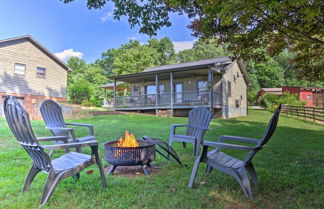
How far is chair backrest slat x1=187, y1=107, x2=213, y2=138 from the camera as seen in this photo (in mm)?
4574

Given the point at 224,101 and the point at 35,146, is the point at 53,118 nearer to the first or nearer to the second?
the point at 35,146

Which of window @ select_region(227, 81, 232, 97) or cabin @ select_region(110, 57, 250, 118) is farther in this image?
window @ select_region(227, 81, 232, 97)

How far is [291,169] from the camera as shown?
3.56 metres

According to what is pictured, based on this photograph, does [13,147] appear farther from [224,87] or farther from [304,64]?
[224,87]

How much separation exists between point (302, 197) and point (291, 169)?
1.22 meters

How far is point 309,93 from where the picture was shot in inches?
1130

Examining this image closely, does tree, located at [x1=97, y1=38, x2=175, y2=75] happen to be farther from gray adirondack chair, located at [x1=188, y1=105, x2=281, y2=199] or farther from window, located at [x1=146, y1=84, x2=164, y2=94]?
gray adirondack chair, located at [x1=188, y1=105, x2=281, y2=199]

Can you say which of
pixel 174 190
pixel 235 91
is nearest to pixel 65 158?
pixel 174 190

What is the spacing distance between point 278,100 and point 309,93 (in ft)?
25.5

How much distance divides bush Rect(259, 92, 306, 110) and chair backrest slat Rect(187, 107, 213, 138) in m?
21.7

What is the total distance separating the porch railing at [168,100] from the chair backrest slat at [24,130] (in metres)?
12.8

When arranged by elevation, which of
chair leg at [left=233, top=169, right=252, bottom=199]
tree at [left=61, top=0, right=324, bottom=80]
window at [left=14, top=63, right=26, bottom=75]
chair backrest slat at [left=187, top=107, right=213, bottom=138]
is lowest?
chair leg at [left=233, top=169, right=252, bottom=199]

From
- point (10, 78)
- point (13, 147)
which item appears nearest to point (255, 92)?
point (10, 78)

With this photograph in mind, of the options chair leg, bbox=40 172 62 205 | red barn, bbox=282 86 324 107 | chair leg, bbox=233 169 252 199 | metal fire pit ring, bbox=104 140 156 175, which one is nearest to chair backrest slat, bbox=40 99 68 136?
metal fire pit ring, bbox=104 140 156 175
